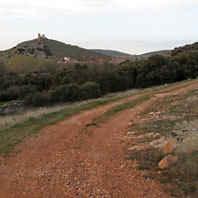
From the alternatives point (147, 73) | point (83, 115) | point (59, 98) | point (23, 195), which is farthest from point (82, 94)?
point (23, 195)

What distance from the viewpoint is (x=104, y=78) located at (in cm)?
2480

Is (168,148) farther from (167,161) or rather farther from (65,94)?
(65,94)

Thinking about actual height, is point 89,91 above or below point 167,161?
above

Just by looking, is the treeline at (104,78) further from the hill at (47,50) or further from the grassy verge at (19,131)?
the hill at (47,50)

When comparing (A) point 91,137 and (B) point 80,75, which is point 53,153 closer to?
(A) point 91,137

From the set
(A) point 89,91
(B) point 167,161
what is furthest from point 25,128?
(A) point 89,91

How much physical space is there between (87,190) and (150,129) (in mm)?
3655

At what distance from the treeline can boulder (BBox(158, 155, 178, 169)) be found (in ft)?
52.4

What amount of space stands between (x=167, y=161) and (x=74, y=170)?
1947mm

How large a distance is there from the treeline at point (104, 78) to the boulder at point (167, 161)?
1597cm

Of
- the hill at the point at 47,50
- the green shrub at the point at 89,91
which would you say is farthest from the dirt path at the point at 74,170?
the hill at the point at 47,50

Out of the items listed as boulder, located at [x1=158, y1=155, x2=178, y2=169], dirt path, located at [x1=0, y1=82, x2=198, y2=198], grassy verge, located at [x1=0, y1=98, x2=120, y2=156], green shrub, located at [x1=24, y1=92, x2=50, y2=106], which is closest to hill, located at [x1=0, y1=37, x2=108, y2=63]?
green shrub, located at [x1=24, y1=92, x2=50, y2=106]

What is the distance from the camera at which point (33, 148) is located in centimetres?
649

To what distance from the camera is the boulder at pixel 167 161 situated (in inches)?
167
